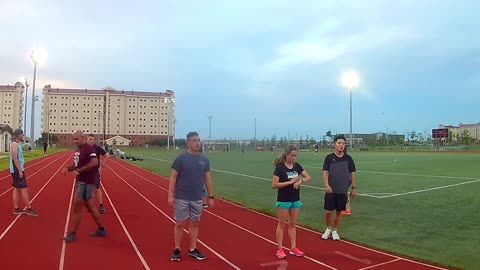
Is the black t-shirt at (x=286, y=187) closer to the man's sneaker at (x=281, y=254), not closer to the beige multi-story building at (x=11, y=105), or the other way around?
the man's sneaker at (x=281, y=254)

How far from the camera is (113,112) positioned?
135250 millimetres

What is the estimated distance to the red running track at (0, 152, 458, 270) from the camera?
18.2ft

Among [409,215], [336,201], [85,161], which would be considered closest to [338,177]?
[336,201]

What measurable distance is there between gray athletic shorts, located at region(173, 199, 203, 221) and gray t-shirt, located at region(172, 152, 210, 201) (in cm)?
6

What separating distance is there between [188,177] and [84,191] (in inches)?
81.0

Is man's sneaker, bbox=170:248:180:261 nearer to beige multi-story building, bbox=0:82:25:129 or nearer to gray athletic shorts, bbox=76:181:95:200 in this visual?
gray athletic shorts, bbox=76:181:95:200

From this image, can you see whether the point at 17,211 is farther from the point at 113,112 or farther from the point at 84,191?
the point at 113,112

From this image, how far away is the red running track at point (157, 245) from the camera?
18.2ft

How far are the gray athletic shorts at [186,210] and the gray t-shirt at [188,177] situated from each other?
0.06m

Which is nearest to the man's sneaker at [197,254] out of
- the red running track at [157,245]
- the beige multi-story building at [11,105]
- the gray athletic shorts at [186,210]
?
the red running track at [157,245]

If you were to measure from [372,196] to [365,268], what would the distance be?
286 inches

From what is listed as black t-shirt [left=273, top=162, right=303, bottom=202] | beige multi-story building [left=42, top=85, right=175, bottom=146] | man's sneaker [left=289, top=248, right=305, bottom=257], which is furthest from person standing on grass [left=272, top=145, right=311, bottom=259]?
beige multi-story building [left=42, top=85, right=175, bottom=146]

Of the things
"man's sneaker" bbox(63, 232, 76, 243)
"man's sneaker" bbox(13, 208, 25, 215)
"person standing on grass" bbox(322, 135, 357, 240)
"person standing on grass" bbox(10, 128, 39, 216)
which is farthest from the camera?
"man's sneaker" bbox(13, 208, 25, 215)

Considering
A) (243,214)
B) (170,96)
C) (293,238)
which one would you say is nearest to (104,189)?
(243,214)
